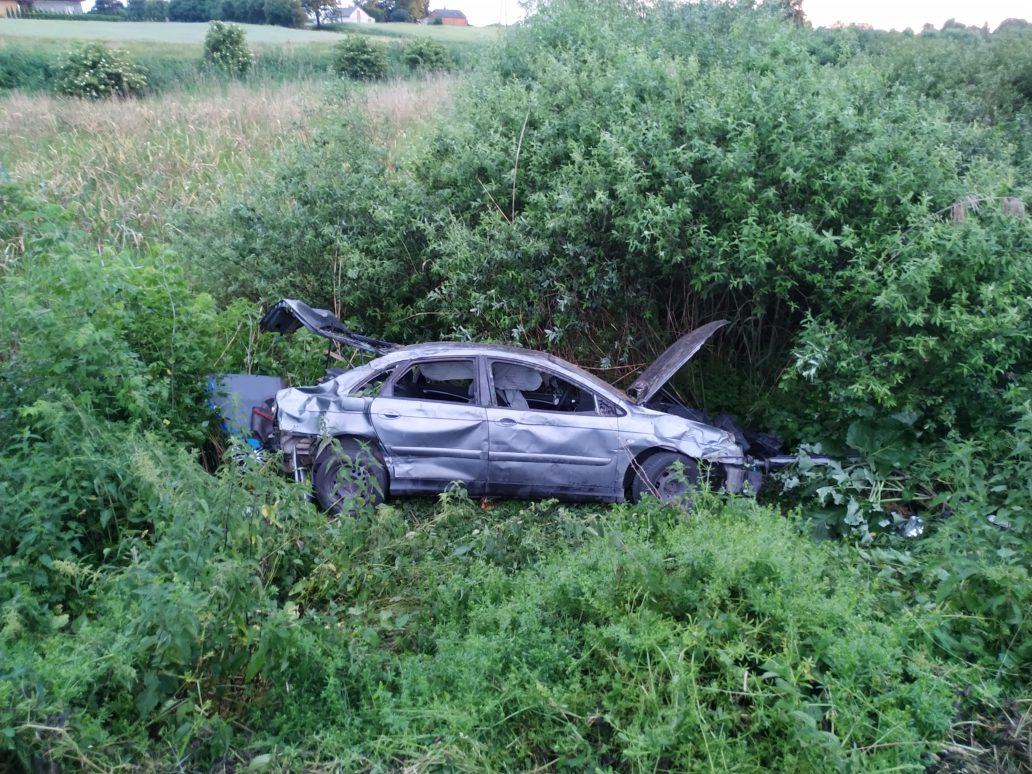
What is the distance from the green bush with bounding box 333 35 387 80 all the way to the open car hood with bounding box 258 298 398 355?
17934 millimetres

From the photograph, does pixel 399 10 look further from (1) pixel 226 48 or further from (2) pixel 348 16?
(1) pixel 226 48

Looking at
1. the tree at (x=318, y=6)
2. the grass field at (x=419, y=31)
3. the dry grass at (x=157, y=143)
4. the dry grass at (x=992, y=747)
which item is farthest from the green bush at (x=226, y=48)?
the dry grass at (x=992, y=747)

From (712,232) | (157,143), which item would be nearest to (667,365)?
(712,232)

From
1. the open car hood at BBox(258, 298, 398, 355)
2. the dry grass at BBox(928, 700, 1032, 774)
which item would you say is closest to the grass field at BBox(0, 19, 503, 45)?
the open car hood at BBox(258, 298, 398, 355)

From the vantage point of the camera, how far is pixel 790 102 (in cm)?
903

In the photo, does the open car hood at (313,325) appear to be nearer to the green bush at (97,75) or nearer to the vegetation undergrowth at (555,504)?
the vegetation undergrowth at (555,504)

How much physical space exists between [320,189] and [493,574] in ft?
24.8

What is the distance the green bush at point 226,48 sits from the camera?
83.8 feet

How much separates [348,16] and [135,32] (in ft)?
31.3

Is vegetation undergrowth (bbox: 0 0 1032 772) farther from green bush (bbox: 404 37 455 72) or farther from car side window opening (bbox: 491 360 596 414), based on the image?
green bush (bbox: 404 37 455 72)

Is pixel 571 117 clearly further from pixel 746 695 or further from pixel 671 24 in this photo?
pixel 746 695

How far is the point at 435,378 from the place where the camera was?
320 inches

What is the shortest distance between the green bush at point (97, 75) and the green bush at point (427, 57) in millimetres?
8025

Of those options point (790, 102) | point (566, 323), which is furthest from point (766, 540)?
point (790, 102)
